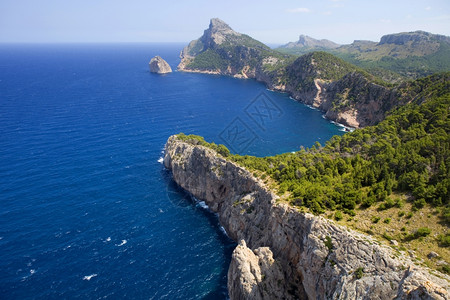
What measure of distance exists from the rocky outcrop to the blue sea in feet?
23.7

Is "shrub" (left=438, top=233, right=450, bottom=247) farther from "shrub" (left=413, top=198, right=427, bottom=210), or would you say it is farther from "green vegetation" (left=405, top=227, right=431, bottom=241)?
"shrub" (left=413, top=198, right=427, bottom=210)

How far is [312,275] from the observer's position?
129ft

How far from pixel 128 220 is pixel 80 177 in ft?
89.2

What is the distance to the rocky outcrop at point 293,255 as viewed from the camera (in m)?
30.5

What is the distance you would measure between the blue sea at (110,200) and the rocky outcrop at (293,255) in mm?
7215

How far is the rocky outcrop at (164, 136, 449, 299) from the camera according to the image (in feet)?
100

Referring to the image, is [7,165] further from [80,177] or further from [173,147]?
[173,147]

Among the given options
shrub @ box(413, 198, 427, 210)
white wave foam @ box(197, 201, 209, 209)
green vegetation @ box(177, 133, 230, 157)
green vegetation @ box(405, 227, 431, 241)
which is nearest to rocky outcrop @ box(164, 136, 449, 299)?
white wave foam @ box(197, 201, 209, 209)

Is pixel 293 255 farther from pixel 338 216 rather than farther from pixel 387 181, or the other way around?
pixel 387 181

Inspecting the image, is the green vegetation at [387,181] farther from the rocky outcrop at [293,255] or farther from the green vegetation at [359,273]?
the green vegetation at [359,273]

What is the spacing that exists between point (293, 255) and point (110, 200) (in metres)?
51.6

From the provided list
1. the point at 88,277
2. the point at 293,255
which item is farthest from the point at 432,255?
the point at 88,277

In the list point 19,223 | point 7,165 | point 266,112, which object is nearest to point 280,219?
point 19,223

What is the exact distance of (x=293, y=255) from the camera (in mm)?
45594
